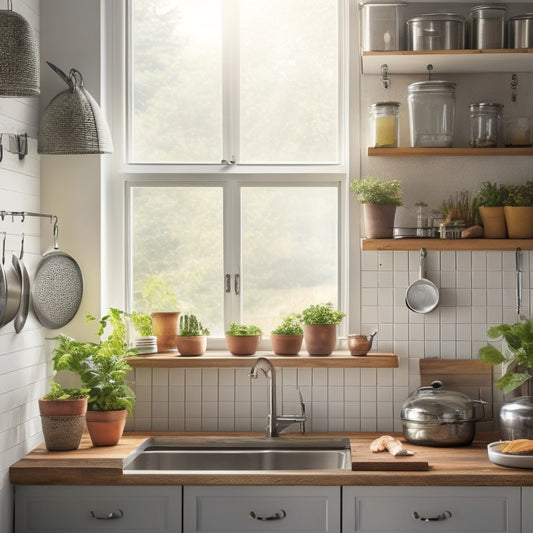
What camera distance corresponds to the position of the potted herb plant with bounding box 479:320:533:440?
3.40 metres

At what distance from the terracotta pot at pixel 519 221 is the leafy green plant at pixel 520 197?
2 cm

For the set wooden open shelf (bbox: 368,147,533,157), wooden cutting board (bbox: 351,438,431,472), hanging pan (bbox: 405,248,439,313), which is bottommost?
wooden cutting board (bbox: 351,438,431,472)

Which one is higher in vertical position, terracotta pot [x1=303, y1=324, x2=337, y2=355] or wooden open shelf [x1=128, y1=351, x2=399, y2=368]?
terracotta pot [x1=303, y1=324, x2=337, y2=355]

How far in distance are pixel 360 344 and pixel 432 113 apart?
1061mm

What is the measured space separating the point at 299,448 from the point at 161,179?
1394mm

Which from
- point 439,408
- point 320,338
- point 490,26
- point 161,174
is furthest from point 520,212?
point 161,174

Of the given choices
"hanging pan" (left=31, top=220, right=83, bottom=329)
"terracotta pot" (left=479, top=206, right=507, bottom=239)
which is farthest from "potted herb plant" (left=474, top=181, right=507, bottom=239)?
"hanging pan" (left=31, top=220, right=83, bottom=329)

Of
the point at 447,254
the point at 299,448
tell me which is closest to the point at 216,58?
the point at 447,254

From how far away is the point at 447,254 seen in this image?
12.6 ft

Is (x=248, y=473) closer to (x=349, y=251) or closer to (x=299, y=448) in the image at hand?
(x=299, y=448)

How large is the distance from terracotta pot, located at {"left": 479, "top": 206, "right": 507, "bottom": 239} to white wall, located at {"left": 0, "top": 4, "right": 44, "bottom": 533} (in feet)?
6.37

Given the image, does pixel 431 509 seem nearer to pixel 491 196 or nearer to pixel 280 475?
pixel 280 475

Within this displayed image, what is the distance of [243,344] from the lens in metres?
3.76

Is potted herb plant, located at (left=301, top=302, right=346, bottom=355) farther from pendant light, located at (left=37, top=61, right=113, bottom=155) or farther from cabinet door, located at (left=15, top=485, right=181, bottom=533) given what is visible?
pendant light, located at (left=37, top=61, right=113, bottom=155)
